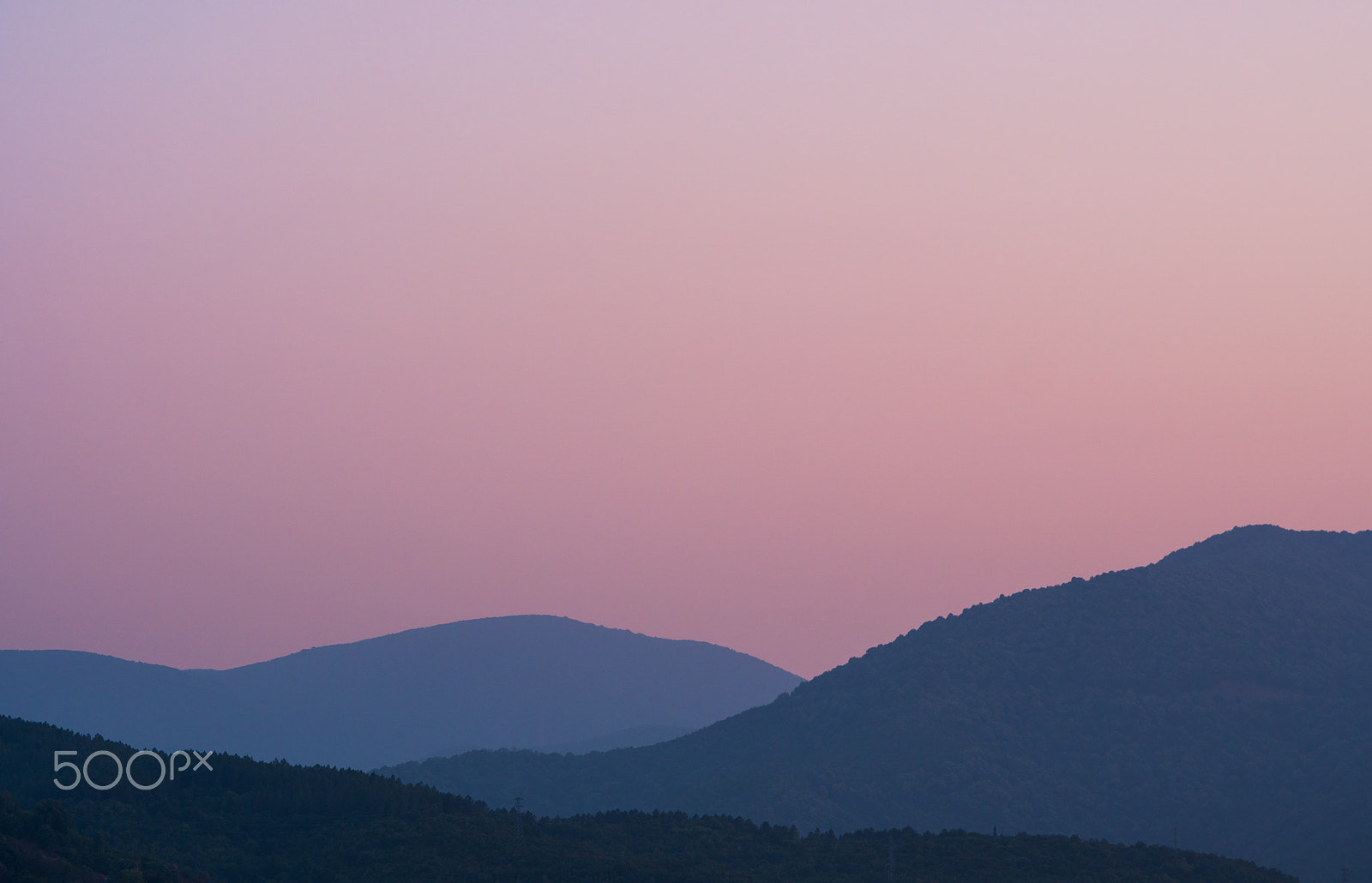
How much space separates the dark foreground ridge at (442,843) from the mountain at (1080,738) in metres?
55.6

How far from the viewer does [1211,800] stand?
477 ft

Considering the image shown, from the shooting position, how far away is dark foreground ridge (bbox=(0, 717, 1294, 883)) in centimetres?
6675

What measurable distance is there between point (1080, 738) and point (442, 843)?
372ft

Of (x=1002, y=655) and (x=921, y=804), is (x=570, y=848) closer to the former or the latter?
(x=921, y=804)

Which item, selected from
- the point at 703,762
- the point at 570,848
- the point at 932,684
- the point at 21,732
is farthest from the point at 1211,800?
the point at 21,732

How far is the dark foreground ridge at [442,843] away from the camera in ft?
219
